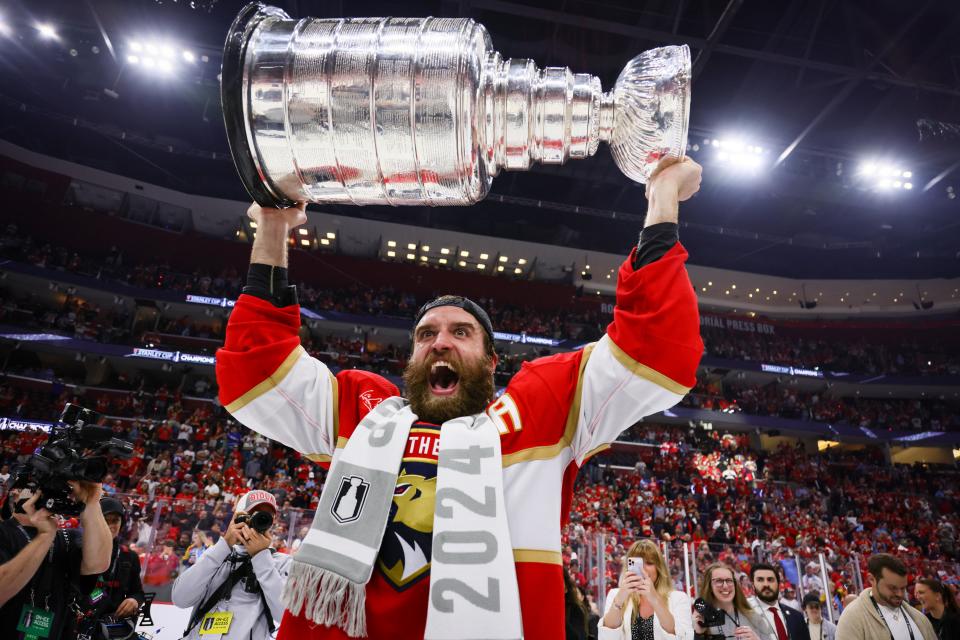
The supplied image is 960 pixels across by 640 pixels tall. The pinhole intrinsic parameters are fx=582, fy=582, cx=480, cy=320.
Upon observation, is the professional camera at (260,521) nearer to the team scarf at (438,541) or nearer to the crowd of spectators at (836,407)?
the team scarf at (438,541)

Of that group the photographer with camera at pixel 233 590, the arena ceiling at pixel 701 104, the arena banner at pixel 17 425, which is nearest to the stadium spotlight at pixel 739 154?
the arena ceiling at pixel 701 104

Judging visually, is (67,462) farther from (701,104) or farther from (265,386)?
(701,104)

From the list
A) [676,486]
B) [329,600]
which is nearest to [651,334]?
[329,600]

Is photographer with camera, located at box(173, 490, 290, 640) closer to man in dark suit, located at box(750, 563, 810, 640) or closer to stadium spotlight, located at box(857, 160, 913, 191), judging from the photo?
man in dark suit, located at box(750, 563, 810, 640)

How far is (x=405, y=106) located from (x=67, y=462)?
192cm

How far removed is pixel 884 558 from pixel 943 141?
1331 centimetres

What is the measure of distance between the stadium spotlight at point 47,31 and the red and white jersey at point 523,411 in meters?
17.0

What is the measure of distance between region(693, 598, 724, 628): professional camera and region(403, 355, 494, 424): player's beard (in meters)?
3.04

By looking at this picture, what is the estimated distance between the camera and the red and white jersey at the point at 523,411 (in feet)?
4.27

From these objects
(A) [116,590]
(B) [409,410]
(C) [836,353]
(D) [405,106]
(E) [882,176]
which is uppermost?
(E) [882,176]

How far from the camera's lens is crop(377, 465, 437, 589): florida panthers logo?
1.31m

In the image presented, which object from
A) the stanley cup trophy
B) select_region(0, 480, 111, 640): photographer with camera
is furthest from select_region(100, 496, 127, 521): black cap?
the stanley cup trophy

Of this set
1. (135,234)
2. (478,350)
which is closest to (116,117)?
(135,234)

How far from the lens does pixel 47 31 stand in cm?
1395
